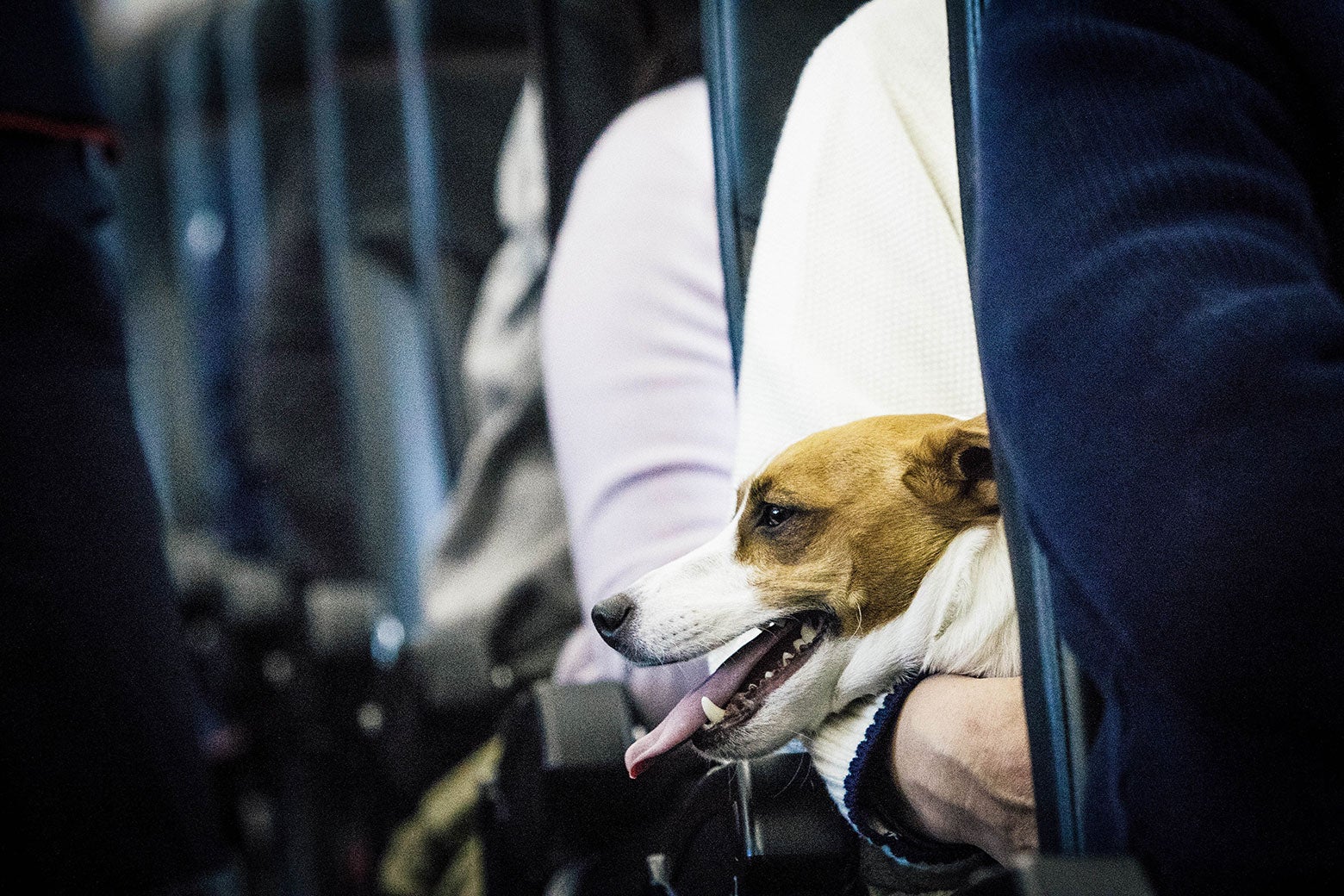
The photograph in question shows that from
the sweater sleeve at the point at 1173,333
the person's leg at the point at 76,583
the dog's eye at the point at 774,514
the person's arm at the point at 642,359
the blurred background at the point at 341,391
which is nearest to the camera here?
the sweater sleeve at the point at 1173,333

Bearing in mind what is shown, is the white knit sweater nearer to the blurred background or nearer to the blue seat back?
the blue seat back

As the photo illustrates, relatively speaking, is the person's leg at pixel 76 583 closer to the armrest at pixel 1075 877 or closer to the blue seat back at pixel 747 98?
the blue seat back at pixel 747 98

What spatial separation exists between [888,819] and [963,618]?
7 centimetres

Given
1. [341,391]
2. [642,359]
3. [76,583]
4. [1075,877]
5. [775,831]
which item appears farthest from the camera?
[341,391]

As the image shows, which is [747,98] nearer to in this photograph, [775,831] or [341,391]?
[775,831]

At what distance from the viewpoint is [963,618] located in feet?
1.23

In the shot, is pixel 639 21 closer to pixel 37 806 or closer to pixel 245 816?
pixel 37 806

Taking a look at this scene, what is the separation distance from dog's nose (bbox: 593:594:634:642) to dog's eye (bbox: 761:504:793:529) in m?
0.06

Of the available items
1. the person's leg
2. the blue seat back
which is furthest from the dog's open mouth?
the person's leg

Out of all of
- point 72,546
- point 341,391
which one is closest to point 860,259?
point 72,546

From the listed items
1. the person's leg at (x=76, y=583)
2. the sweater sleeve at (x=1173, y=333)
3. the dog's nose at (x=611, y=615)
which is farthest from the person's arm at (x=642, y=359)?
the person's leg at (x=76, y=583)

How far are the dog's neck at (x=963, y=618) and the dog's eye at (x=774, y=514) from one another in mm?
49

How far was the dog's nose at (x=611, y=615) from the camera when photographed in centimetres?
42

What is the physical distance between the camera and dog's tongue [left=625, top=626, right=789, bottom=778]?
39 centimetres
